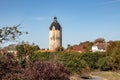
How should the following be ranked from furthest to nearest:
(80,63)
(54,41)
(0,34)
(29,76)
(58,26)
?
1. (58,26)
2. (54,41)
3. (80,63)
4. (29,76)
5. (0,34)

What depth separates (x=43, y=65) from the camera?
38.5 ft

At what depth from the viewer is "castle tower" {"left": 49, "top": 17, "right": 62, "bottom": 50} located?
110 meters

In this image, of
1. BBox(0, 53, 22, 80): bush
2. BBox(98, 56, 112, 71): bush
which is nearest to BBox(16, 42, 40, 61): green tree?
BBox(0, 53, 22, 80): bush

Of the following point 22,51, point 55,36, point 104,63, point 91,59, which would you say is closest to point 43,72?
point 22,51

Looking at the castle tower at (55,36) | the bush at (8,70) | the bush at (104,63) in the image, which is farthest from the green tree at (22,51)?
the castle tower at (55,36)

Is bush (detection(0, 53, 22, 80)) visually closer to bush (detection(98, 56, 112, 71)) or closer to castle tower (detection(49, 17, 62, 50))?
bush (detection(98, 56, 112, 71))

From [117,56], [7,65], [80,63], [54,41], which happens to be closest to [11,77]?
[7,65]

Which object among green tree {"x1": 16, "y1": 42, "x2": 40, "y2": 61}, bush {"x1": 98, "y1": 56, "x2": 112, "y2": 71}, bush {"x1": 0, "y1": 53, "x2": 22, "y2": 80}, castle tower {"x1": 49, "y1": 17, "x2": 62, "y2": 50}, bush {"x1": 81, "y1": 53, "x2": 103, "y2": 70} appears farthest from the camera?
castle tower {"x1": 49, "y1": 17, "x2": 62, "y2": 50}

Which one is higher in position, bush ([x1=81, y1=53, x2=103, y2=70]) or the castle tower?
the castle tower

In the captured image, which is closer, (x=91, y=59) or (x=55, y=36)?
(x=91, y=59)

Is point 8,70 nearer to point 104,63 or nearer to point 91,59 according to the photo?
point 104,63

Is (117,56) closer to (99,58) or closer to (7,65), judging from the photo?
(99,58)

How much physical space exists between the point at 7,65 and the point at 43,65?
1.28m

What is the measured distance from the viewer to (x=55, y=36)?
11338cm
